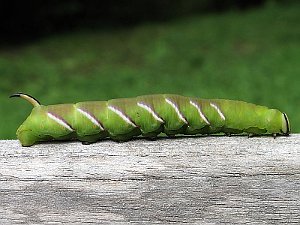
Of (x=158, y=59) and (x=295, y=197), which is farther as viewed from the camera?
(x=158, y=59)

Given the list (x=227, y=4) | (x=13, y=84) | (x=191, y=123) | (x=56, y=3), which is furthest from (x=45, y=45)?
(x=191, y=123)

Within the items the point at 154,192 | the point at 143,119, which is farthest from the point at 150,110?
the point at 154,192

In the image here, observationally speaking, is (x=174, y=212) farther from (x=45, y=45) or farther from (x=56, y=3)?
(x=56, y=3)

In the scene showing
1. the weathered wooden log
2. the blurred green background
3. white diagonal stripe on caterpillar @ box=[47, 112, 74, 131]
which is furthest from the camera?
the blurred green background

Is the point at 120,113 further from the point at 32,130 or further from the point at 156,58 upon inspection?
the point at 156,58

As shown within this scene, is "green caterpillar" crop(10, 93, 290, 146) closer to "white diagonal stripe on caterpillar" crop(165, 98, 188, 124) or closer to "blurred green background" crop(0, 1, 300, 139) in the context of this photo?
"white diagonal stripe on caterpillar" crop(165, 98, 188, 124)

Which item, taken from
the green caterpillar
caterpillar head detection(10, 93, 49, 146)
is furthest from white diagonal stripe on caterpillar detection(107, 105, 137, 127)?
caterpillar head detection(10, 93, 49, 146)

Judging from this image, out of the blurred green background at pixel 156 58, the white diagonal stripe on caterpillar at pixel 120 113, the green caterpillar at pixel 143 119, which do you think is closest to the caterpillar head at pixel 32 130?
the green caterpillar at pixel 143 119
